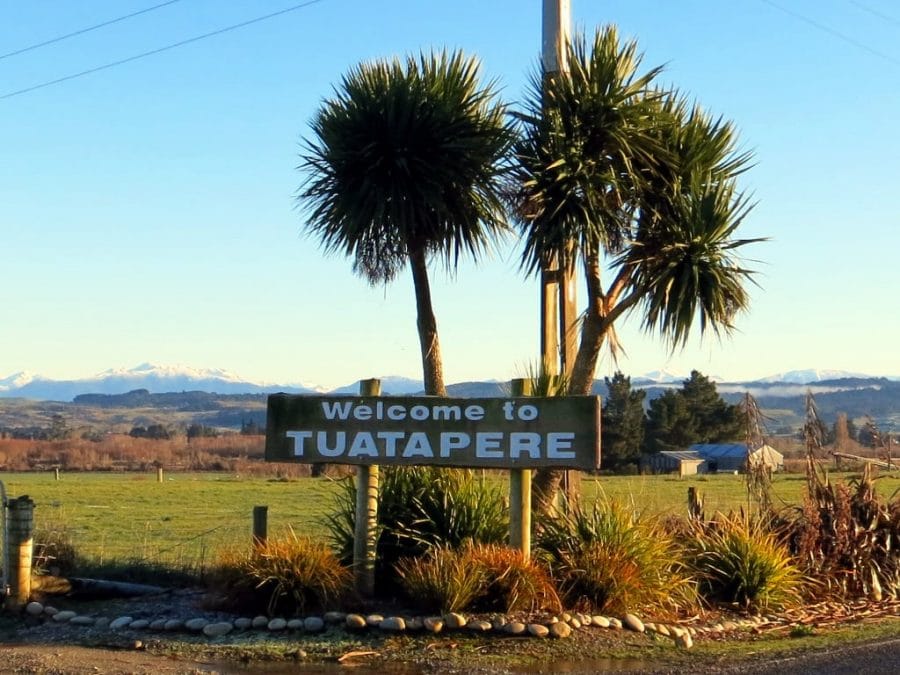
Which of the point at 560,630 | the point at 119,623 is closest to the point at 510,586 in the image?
the point at 560,630

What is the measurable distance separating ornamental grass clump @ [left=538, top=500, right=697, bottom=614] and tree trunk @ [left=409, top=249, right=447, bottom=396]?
2635 millimetres

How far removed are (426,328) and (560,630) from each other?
484cm

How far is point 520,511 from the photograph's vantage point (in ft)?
34.3

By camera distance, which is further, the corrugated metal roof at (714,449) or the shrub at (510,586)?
the corrugated metal roof at (714,449)

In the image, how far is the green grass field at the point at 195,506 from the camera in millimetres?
16922

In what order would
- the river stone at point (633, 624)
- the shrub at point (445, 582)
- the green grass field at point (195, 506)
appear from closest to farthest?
the shrub at point (445, 582)
the river stone at point (633, 624)
the green grass field at point (195, 506)

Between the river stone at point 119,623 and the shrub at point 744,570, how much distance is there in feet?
18.1

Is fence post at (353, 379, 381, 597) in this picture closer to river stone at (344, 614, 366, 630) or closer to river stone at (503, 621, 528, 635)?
river stone at (344, 614, 366, 630)

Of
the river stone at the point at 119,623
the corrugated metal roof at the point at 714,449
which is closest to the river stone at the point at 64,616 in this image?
the river stone at the point at 119,623

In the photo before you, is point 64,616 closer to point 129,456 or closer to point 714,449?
point 714,449

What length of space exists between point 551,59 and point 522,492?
5.35 metres

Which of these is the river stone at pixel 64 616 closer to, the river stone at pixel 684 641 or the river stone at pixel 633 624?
the river stone at pixel 633 624

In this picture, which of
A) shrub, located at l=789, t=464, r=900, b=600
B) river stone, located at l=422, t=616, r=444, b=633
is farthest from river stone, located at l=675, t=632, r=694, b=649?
shrub, located at l=789, t=464, r=900, b=600

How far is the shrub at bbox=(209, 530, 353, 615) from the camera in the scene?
1002cm
